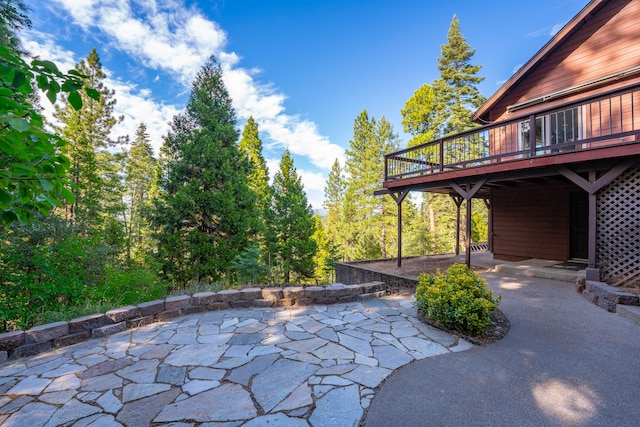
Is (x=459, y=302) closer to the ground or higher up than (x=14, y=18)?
closer to the ground

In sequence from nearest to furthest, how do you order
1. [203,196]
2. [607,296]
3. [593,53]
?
1. [607,296]
2. [593,53]
3. [203,196]

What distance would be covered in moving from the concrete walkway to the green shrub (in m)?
0.32

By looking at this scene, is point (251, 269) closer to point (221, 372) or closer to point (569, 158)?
point (221, 372)

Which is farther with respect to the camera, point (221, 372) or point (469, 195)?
point (469, 195)

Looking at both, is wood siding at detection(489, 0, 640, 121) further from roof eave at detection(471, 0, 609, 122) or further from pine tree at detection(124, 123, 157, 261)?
pine tree at detection(124, 123, 157, 261)

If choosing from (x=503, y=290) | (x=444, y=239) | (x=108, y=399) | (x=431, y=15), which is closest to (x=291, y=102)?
(x=431, y=15)

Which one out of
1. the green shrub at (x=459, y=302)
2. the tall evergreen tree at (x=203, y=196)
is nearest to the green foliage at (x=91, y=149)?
the tall evergreen tree at (x=203, y=196)

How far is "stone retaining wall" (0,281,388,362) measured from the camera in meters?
2.96

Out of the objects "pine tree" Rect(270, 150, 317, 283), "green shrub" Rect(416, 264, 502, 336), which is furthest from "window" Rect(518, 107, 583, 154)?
"pine tree" Rect(270, 150, 317, 283)

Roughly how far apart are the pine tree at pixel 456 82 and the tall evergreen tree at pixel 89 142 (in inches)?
754

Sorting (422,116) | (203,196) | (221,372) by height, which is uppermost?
Answer: (422,116)

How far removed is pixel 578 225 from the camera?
7.57m

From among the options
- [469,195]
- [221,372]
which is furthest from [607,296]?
[221,372]

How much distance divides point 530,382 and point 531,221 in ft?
24.8
